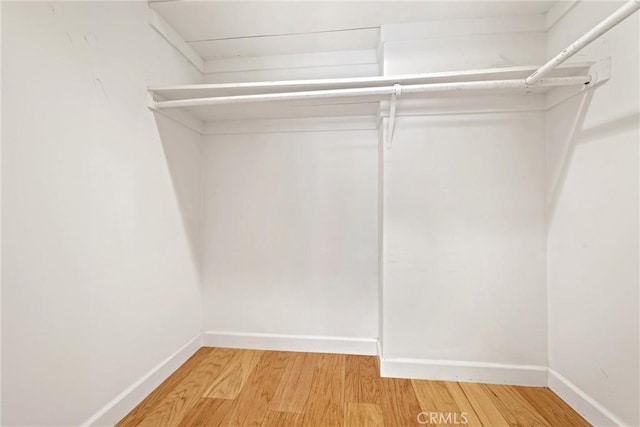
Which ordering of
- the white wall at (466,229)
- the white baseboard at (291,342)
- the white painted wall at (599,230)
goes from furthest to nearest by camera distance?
1. the white baseboard at (291,342)
2. the white wall at (466,229)
3. the white painted wall at (599,230)

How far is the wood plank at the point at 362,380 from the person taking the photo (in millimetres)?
1465

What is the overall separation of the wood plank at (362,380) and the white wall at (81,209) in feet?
3.73

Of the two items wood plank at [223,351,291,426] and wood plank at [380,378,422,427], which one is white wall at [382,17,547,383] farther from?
wood plank at [223,351,291,426]

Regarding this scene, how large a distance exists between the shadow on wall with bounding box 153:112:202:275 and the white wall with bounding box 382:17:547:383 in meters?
1.35

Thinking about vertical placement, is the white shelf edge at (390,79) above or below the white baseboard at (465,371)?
above

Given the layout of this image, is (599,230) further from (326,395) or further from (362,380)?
(326,395)

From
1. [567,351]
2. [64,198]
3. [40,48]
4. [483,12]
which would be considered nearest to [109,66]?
[40,48]

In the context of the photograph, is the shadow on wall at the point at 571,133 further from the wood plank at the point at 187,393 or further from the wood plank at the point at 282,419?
the wood plank at the point at 187,393

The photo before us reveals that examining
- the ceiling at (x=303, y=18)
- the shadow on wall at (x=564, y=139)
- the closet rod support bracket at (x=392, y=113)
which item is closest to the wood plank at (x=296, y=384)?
the closet rod support bracket at (x=392, y=113)

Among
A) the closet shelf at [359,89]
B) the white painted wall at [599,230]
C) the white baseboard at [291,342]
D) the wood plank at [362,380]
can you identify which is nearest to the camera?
the white painted wall at [599,230]

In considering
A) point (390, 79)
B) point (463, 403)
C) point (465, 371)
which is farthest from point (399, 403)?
point (390, 79)

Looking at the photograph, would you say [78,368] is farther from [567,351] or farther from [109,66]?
[567,351]

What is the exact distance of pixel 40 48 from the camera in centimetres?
98

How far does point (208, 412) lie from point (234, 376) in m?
0.32
